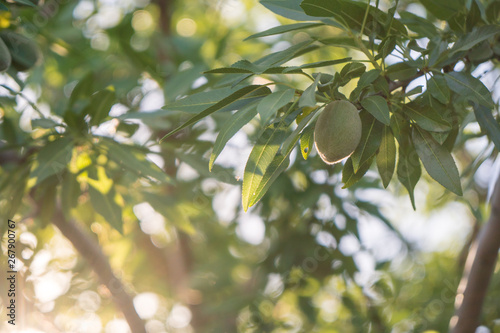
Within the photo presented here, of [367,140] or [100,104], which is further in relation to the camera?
[100,104]

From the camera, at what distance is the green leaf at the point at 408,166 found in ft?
3.02

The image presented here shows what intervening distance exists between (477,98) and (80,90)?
0.88m

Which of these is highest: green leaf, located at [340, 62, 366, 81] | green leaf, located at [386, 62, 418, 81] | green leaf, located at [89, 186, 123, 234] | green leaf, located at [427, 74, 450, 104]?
green leaf, located at [89, 186, 123, 234]

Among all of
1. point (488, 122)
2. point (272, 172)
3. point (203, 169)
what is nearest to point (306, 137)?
point (272, 172)

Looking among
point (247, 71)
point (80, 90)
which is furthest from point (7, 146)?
point (247, 71)

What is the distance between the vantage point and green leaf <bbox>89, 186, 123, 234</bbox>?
4.12 feet

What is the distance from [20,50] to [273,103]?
0.78 metres

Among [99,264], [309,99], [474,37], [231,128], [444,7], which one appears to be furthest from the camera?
[99,264]

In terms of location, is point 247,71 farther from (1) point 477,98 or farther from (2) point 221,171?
(2) point 221,171

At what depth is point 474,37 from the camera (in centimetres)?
88

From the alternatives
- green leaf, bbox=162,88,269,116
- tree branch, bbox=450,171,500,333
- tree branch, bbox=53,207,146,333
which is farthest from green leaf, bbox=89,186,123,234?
tree branch, bbox=450,171,500,333

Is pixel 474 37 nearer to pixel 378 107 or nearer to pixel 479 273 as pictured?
pixel 378 107

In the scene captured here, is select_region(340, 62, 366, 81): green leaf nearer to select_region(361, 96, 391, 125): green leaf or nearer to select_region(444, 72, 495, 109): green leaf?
select_region(361, 96, 391, 125): green leaf

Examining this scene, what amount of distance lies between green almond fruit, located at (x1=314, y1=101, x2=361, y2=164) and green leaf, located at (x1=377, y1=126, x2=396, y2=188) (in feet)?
A: 0.43
